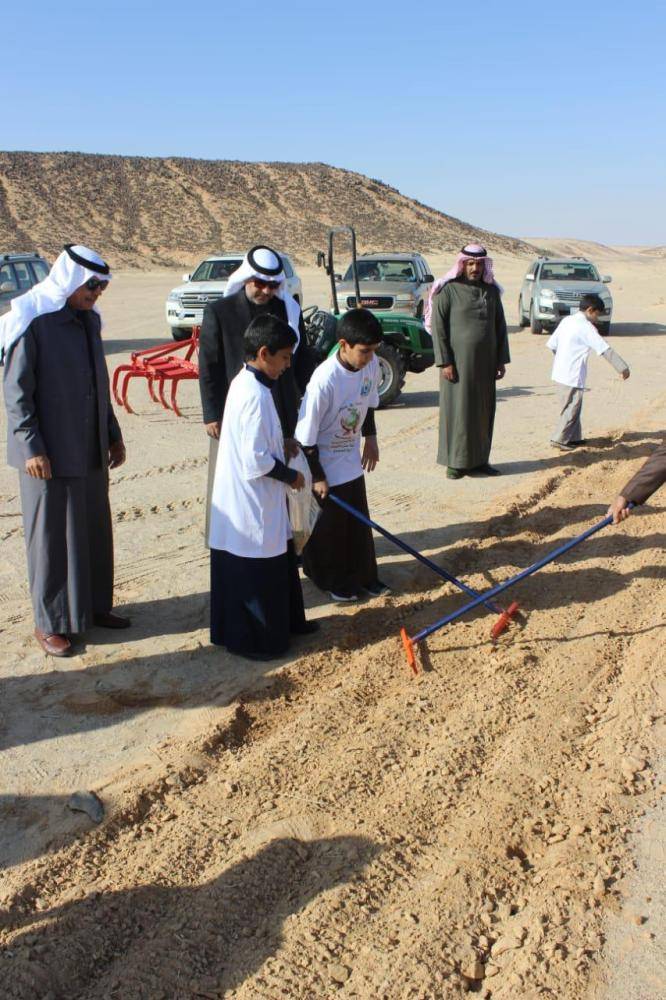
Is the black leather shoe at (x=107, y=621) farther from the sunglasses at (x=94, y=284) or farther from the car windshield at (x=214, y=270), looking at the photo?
the car windshield at (x=214, y=270)

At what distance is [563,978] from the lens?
9.16 ft

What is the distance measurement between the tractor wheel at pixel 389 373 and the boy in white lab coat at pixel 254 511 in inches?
264

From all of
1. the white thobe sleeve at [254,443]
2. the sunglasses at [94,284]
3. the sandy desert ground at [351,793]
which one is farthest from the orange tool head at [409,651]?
the sunglasses at [94,284]

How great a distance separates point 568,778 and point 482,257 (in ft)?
17.2

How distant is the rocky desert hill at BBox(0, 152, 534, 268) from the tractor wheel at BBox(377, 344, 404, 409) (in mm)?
34934

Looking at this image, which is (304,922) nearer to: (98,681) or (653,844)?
(653,844)

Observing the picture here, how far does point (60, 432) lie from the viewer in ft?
15.7

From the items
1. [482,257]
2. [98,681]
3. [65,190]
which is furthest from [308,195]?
[98,681]

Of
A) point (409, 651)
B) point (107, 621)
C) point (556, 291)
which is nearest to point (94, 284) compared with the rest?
point (107, 621)

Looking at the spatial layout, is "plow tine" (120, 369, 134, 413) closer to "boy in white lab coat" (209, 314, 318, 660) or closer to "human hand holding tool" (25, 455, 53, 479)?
"human hand holding tool" (25, 455, 53, 479)

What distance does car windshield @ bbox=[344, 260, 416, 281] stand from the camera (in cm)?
1709

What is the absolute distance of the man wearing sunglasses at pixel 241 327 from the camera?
525 centimetres

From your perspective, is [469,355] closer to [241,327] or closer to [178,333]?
[241,327]

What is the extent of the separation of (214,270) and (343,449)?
13.1 m
